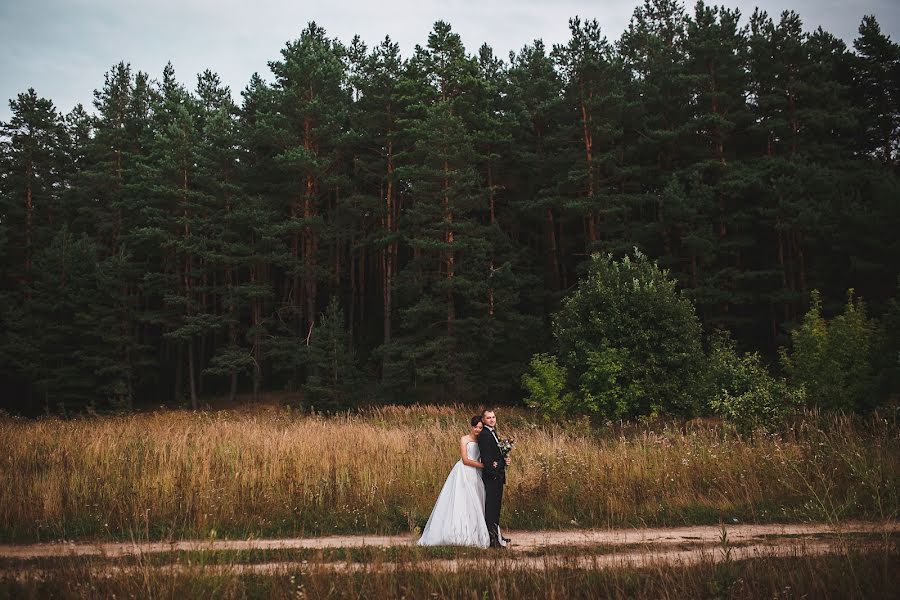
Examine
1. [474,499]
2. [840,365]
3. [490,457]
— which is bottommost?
[474,499]

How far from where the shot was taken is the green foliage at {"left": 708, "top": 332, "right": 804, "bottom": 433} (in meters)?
13.8

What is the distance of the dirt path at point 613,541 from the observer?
271 inches

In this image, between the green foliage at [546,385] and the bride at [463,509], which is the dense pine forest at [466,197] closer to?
the green foliage at [546,385]

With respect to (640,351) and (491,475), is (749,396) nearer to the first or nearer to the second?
(640,351)

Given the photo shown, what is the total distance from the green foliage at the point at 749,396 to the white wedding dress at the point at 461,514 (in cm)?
838

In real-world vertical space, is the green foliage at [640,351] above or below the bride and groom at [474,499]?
above

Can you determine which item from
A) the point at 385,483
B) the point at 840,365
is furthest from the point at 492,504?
the point at 840,365

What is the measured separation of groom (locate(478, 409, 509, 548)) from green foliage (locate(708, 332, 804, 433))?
8122 millimetres

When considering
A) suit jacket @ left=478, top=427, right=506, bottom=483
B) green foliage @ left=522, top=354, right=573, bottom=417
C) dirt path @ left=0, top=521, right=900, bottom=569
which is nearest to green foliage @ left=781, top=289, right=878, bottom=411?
green foliage @ left=522, top=354, right=573, bottom=417

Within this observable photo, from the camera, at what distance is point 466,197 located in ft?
100

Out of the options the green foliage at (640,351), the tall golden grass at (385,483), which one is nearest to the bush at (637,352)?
the green foliage at (640,351)

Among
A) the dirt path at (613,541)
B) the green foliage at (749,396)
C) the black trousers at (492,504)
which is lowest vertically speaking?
the dirt path at (613,541)

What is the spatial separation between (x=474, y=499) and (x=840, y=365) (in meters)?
17.2

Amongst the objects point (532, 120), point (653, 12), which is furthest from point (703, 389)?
point (653, 12)
